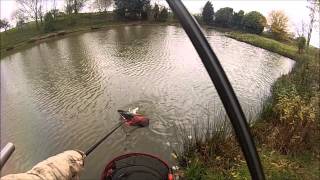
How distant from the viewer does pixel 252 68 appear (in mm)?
15461

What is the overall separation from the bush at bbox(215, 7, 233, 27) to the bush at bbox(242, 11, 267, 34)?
1.72 meters

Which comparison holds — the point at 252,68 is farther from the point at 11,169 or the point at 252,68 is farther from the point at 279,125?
the point at 11,169

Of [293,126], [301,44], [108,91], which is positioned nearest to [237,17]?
[301,44]

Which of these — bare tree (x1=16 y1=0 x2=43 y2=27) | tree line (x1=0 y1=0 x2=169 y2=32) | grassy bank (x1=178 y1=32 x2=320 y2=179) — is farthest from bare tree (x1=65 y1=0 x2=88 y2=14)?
grassy bank (x1=178 y1=32 x2=320 y2=179)

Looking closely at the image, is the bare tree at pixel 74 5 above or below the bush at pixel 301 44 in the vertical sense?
above

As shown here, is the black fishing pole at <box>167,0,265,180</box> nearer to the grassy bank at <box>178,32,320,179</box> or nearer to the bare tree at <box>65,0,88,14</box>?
the grassy bank at <box>178,32,320,179</box>

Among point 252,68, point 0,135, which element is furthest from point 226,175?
point 252,68

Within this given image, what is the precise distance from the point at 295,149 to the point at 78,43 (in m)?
11.8

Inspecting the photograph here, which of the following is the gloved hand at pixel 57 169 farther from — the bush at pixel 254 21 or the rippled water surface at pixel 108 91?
the bush at pixel 254 21

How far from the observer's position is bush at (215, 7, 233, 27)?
578 inches

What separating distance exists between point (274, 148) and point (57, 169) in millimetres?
4605

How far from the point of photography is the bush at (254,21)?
1947 centimetres

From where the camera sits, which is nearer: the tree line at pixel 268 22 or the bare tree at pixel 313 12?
the bare tree at pixel 313 12

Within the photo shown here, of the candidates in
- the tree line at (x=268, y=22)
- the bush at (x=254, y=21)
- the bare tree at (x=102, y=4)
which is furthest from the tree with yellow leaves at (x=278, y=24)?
the bare tree at (x=102, y=4)
